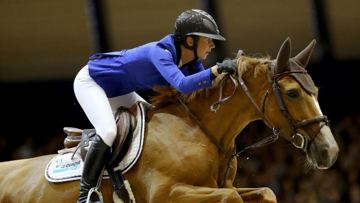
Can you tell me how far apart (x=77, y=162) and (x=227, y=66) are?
134cm

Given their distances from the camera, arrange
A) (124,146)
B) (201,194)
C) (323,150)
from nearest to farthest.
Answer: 1. (323,150)
2. (201,194)
3. (124,146)

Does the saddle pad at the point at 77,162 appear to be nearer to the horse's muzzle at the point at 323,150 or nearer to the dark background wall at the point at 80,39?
the horse's muzzle at the point at 323,150

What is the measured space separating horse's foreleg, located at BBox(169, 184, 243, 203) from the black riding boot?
1.78 ft

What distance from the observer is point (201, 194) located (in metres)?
5.00

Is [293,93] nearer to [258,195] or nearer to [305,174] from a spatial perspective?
[258,195]

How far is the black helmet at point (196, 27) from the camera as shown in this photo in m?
5.32

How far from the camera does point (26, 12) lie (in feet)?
37.7

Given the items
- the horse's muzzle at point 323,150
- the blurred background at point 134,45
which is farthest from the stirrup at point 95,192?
the blurred background at point 134,45

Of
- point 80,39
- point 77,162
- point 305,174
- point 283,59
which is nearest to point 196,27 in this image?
point 283,59

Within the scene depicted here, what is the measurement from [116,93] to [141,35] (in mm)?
6491

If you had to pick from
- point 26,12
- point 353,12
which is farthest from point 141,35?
point 353,12

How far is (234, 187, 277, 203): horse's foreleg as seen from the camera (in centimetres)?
521

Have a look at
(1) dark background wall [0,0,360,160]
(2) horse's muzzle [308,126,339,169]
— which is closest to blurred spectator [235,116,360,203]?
(1) dark background wall [0,0,360,160]

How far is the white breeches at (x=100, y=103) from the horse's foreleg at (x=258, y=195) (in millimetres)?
1001
